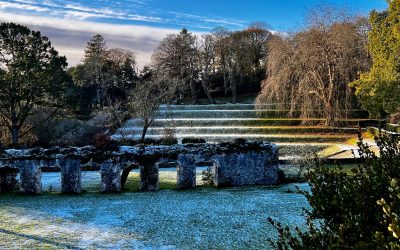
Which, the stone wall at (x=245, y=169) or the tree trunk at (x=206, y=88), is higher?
the tree trunk at (x=206, y=88)

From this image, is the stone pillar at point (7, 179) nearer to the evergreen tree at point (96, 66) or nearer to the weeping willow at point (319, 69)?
the weeping willow at point (319, 69)

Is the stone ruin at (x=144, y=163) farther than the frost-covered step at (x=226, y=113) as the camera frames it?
→ No

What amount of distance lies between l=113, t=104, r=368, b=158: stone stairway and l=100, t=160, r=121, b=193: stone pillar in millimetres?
14485

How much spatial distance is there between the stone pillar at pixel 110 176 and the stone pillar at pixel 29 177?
3.09 metres

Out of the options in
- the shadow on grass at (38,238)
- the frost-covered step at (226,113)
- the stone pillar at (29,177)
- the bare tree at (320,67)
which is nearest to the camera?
the shadow on grass at (38,238)

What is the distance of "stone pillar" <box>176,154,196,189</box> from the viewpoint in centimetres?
1927

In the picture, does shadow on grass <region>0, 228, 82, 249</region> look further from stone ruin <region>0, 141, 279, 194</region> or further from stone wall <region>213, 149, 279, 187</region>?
stone wall <region>213, 149, 279, 187</region>

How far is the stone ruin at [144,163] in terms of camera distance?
18766 mm

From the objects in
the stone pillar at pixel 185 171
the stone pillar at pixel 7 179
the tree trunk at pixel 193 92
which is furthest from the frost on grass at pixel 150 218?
the tree trunk at pixel 193 92

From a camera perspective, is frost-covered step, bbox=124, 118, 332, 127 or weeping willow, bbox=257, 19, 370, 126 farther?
frost-covered step, bbox=124, 118, 332, 127

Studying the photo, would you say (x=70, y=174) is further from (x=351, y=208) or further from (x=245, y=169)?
(x=351, y=208)

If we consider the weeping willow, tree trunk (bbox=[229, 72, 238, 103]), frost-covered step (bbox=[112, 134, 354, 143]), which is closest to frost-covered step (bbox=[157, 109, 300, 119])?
the weeping willow

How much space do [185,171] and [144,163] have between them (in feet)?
6.61

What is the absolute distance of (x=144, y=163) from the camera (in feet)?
62.4
